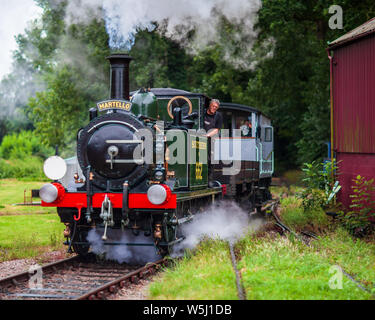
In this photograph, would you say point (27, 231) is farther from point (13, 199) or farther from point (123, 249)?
point (13, 199)

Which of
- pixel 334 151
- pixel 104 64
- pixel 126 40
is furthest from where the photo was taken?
pixel 104 64

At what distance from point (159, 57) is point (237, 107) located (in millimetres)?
13581

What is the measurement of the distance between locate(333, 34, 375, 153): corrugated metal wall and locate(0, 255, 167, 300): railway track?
5.37m

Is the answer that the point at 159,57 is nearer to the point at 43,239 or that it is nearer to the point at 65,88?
the point at 65,88

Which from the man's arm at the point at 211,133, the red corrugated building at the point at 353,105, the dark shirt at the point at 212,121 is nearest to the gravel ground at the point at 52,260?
the man's arm at the point at 211,133

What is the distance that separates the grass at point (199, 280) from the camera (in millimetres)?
5660

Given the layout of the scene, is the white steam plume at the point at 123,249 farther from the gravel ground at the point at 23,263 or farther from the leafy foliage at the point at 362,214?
the leafy foliage at the point at 362,214

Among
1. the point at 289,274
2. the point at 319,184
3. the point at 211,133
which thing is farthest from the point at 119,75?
the point at 319,184

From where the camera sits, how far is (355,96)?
1131 centimetres

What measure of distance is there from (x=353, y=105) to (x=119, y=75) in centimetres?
573

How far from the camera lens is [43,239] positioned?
1029cm

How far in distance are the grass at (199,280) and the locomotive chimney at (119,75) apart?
2.63 m

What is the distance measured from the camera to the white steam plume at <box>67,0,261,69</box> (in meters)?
9.50
